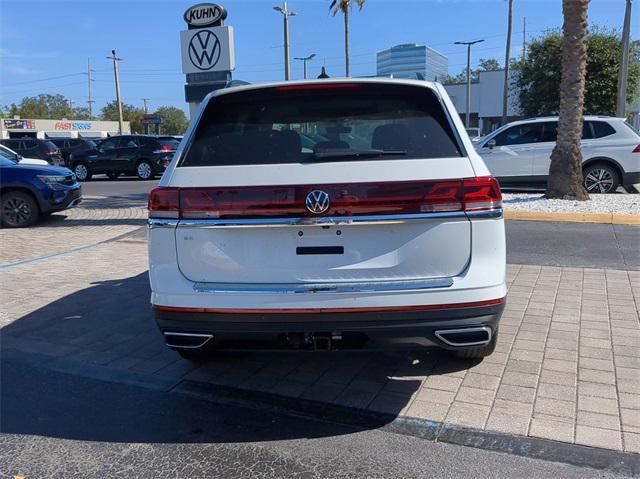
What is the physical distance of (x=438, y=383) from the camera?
150 inches

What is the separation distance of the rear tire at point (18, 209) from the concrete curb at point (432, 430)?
8.55 m

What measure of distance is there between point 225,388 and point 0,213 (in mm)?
9089

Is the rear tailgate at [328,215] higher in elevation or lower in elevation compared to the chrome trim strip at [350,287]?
higher

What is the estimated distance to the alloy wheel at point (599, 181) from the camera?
1222 cm

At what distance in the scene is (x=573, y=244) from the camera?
798 cm

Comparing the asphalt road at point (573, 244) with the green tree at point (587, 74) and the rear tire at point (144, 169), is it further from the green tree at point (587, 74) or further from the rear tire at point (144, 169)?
the green tree at point (587, 74)

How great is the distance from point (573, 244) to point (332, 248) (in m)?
6.05

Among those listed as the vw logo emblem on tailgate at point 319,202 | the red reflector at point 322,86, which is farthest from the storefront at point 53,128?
the vw logo emblem on tailgate at point 319,202

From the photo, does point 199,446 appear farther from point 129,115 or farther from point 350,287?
point 129,115

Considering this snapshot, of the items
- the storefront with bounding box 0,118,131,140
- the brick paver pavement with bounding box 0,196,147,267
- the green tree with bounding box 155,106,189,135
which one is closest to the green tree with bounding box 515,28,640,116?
the brick paver pavement with bounding box 0,196,147,267

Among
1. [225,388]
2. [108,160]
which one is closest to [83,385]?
[225,388]

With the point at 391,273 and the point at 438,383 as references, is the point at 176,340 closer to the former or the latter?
the point at 391,273

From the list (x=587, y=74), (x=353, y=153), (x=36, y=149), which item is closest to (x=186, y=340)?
(x=353, y=153)

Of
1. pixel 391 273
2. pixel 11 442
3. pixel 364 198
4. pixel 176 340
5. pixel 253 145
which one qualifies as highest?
pixel 253 145
